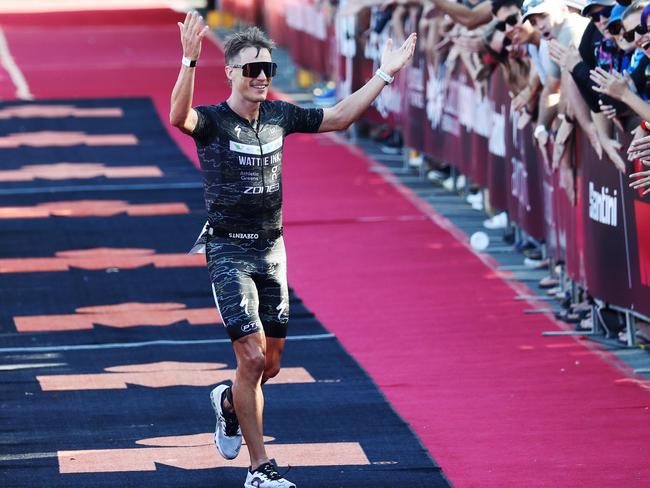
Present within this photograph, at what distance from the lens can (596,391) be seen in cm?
1049

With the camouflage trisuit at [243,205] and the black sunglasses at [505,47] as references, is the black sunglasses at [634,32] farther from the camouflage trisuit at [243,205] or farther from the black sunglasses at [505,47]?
the black sunglasses at [505,47]

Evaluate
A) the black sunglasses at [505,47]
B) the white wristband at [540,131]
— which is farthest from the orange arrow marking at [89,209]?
the white wristband at [540,131]

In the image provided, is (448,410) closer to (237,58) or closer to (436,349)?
(436,349)

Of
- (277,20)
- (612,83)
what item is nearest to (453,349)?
(612,83)

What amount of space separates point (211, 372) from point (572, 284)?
10.8 ft

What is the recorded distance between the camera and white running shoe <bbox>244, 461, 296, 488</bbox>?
26.8 ft

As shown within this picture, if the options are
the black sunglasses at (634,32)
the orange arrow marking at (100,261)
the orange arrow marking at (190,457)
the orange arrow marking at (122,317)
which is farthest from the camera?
the orange arrow marking at (100,261)

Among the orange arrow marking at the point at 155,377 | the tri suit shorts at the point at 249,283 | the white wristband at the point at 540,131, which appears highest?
the tri suit shorts at the point at 249,283

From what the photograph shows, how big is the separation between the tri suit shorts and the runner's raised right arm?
0.75 meters

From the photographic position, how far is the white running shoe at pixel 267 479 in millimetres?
8172

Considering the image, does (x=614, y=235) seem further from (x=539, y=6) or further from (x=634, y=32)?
(x=539, y=6)

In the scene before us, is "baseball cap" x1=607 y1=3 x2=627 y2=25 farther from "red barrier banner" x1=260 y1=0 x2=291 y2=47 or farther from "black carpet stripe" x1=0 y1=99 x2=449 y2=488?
"red barrier banner" x1=260 y1=0 x2=291 y2=47

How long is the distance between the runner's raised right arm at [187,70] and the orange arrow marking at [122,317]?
4645 millimetres

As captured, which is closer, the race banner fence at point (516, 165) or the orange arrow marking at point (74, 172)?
the race banner fence at point (516, 165)
